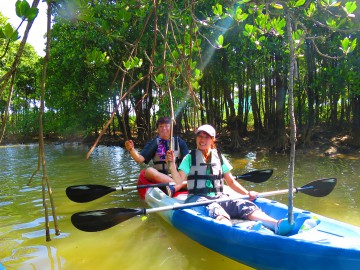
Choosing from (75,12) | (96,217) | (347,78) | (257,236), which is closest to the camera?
(75,12)

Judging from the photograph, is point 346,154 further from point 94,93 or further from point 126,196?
point 94,93

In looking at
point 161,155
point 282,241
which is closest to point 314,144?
point 161,155

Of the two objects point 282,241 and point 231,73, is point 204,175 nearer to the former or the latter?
point 282,241

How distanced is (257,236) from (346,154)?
8.77 m

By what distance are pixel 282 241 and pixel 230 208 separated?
100cm

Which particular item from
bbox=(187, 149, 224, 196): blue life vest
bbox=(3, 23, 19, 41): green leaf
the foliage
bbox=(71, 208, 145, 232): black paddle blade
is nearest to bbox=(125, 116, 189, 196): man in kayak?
bbox=(187, 149, 224, 196): blue life vest

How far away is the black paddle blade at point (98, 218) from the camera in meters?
3.09

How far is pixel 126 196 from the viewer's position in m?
5.91

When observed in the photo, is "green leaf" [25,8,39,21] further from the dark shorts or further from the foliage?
the foliage

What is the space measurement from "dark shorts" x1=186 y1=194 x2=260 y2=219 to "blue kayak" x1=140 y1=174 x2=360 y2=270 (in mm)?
114

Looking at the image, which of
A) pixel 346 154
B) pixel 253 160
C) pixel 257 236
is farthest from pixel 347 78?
pixel 257 236

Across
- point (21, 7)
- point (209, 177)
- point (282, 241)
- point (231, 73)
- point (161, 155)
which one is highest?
point (231, 73)

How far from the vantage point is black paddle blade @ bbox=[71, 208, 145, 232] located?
122 inches

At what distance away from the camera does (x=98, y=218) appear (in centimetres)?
313
